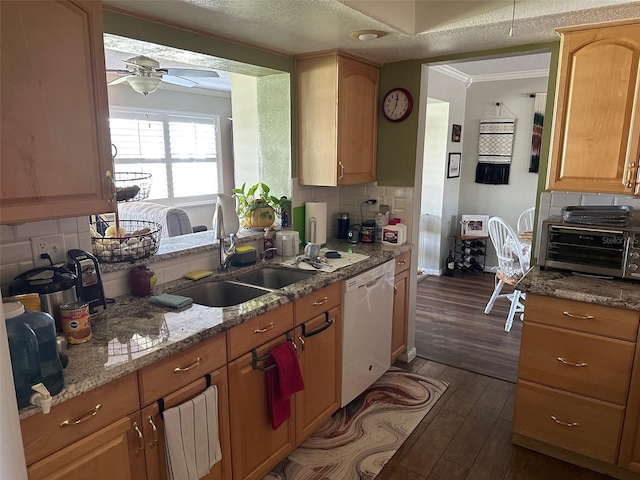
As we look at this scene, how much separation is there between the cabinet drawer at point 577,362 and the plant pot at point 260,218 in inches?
63.4

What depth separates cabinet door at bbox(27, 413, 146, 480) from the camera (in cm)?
123

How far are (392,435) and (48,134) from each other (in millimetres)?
2239

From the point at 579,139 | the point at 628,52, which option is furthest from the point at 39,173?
the point at 628,52

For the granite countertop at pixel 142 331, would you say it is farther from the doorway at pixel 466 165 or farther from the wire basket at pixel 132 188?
the doorway at pixel 466 165

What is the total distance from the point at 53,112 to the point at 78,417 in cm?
92

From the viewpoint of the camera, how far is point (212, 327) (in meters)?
1.67

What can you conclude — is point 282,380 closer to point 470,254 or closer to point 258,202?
point 258,202

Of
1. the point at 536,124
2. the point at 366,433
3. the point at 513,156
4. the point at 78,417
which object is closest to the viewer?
the point at 78,417

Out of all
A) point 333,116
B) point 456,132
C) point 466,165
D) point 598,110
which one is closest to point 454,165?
point 466,165

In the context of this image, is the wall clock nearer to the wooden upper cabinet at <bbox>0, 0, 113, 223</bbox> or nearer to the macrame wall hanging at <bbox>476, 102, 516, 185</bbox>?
the wooden upper cabinet at <bbox>0, 0, 113, 223</bbox>

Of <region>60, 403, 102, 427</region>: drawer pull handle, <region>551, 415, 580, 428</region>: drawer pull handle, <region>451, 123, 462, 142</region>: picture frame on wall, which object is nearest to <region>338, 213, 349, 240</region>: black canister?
<region>551, 415, 580, 428</region>: drawer pull handle

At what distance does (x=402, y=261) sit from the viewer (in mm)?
3129

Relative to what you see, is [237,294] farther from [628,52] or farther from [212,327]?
[628,52]

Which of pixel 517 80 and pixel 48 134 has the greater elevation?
pixel 517 80
